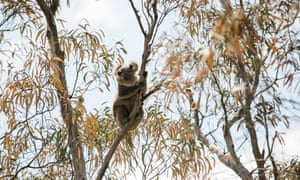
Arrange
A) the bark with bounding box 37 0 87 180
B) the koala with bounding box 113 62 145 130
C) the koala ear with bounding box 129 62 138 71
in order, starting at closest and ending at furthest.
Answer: the bark with bounding box 37 0 87 180 < the koala with bounding box 113 62 145 130 < the koala ear with bounding box 129 62 138 71


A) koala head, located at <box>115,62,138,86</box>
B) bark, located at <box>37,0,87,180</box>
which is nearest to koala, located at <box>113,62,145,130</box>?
koala head, located at <box>115,62,138,86</box>

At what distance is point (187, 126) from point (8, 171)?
1.77 meters

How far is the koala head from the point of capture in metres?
5.30

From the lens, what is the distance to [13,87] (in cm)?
443

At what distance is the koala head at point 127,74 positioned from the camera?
17.4 ft

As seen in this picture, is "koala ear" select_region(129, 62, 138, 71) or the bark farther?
"koala ear" select_region(129, 62, 138, 71)

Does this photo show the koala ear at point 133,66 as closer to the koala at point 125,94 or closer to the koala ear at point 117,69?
the koala at point 125,94

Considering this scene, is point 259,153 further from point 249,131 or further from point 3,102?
point 3,102

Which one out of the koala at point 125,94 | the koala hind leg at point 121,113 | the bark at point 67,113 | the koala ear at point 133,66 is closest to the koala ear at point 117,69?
the koala at point 125,94

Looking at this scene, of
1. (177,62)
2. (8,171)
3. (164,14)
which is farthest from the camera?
(8,171)

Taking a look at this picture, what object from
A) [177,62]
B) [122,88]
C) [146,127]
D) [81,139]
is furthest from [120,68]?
[177,62]

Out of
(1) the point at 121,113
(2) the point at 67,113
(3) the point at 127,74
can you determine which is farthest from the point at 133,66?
(2) the point at 67,113

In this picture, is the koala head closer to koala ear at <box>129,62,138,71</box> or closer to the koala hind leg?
koala ear at <box>129,62,138,71</box>

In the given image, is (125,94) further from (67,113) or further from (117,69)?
(67,113)
